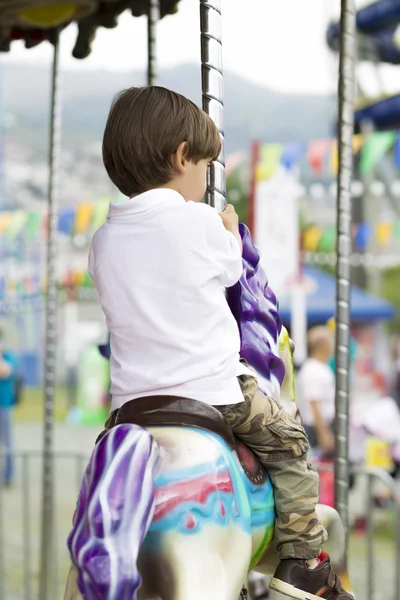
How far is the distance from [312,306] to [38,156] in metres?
26.8

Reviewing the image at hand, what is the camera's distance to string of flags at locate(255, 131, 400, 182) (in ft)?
26.0

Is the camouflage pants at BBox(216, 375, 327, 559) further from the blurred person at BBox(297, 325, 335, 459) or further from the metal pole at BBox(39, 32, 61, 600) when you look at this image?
the blurred person at BBox(297, 325, 335, 459)

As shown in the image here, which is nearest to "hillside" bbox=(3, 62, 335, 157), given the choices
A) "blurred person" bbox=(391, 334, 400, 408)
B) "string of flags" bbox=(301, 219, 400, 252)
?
"string of flags" bbox=(301, 219, 400, 252)

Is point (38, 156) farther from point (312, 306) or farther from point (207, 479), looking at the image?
point (207, 479)

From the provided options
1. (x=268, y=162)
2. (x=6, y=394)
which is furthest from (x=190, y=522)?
(x=268, y=162)

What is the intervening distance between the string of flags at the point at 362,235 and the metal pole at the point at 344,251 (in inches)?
330

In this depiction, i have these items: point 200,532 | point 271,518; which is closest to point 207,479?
point 200,532

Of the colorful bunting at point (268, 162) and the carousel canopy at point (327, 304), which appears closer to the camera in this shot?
the colorful bunting at point (268, 162)

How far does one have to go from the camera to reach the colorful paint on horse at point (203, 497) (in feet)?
4.05

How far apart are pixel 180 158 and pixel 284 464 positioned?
501 mm

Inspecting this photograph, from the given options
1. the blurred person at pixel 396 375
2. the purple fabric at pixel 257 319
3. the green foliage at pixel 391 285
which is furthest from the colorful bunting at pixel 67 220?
the green foliage at pixel 391 285

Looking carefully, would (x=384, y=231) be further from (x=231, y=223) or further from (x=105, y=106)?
(x=105, y=106)

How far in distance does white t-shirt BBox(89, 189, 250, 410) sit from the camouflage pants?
0.16 feet

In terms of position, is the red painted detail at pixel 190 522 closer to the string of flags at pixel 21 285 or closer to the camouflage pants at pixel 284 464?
the camouflage pants at pixel 284 464
